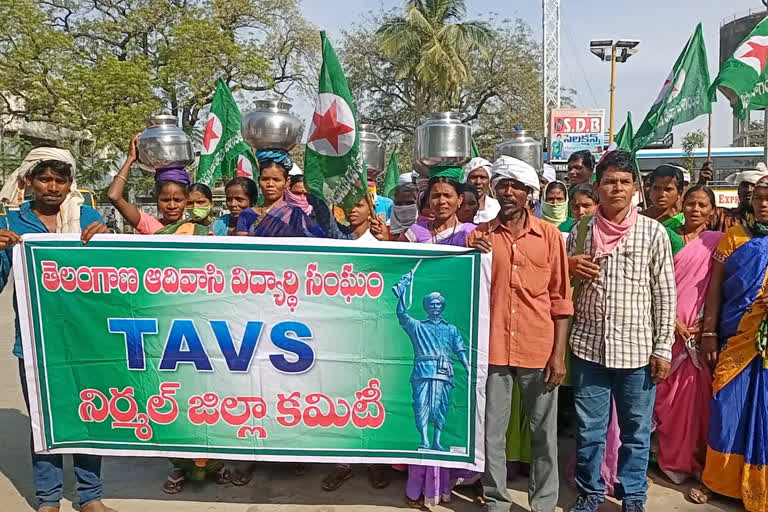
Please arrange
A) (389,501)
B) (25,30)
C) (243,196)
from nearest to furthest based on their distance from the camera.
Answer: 1. (389,501)
2. (243,196)
3. (25,30)

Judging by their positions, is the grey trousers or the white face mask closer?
the grey trousers

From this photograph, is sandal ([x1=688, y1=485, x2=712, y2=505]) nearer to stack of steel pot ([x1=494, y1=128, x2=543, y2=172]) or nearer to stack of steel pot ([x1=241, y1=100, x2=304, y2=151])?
stack of steel pot ([x1=494, y1=128, x2=543, y2=172])

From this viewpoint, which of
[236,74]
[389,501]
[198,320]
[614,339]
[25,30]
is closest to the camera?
[614,339]

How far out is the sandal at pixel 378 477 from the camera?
3566 millimetres

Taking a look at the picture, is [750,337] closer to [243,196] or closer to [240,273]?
[240,273]

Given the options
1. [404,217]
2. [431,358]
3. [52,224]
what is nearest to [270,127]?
[404,217]

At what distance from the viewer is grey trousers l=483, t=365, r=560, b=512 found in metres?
3.06

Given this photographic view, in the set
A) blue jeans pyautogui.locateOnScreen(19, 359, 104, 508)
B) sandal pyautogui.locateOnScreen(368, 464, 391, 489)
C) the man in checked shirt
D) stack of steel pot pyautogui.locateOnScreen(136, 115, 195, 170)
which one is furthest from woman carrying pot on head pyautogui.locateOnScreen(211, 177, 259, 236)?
the man in checked shirt

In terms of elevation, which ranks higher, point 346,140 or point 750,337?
point 346,140

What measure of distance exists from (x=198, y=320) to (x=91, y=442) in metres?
0.86

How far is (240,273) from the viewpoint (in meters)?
3.17

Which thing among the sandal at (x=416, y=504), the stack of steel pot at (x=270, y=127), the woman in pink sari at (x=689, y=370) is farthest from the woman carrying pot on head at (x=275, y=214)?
the woman in pink sari at (x=689, y=370)

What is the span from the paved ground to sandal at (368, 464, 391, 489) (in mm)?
38

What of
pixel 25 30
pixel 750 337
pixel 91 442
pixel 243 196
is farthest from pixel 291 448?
pixel 25 30
